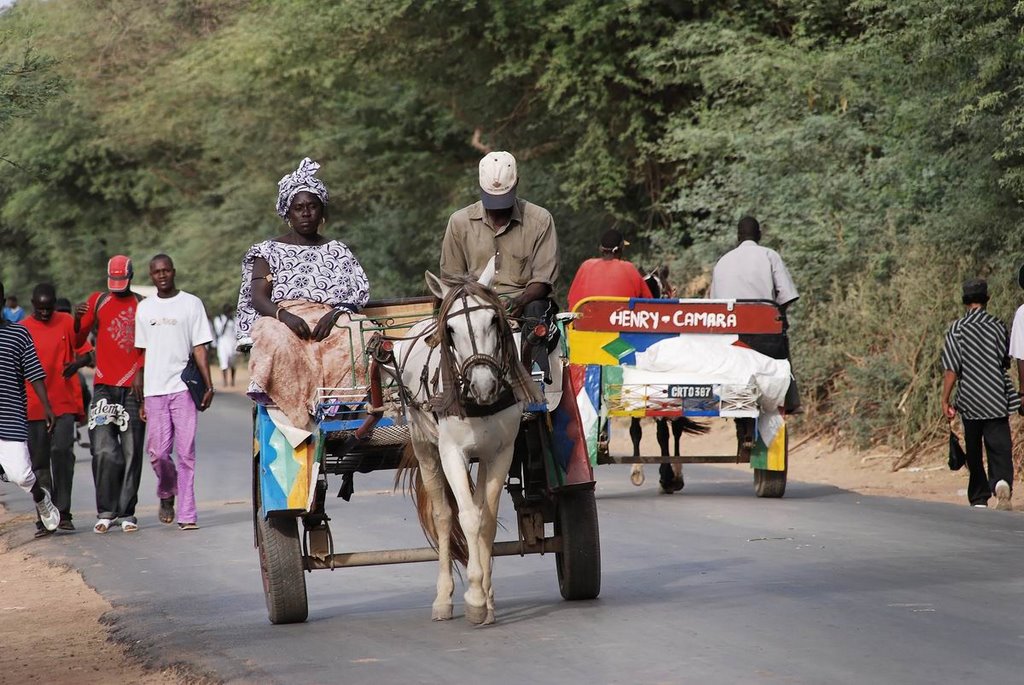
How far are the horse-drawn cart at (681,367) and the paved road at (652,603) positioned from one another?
0.69 m

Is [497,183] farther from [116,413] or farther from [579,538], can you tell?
[116,413]

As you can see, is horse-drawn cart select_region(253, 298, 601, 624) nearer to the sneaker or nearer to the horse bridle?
the horse bridle

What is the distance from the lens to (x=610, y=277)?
14406mm

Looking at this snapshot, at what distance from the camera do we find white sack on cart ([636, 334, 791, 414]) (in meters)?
13.7

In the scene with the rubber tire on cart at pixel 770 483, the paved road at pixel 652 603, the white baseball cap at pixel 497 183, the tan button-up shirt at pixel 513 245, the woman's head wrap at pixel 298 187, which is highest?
the woman's head wrap at pixel 298 187

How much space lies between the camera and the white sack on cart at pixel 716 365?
13.7m

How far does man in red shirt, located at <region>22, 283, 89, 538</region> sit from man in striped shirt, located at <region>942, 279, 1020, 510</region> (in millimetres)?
7545

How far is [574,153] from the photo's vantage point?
28.1 meters

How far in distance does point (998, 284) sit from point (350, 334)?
1045cm

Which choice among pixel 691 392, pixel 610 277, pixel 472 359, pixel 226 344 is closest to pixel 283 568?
pixel 472 359

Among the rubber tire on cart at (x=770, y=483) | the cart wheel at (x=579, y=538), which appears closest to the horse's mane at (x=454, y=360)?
the cart wheel at (x=579, y=538)

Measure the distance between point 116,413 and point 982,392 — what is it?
24.0 ft

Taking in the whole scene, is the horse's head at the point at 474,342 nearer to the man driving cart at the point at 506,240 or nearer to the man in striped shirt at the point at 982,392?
the man driving cart at the point at 506,240

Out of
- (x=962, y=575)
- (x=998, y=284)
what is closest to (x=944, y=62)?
(x=998, y=284)
